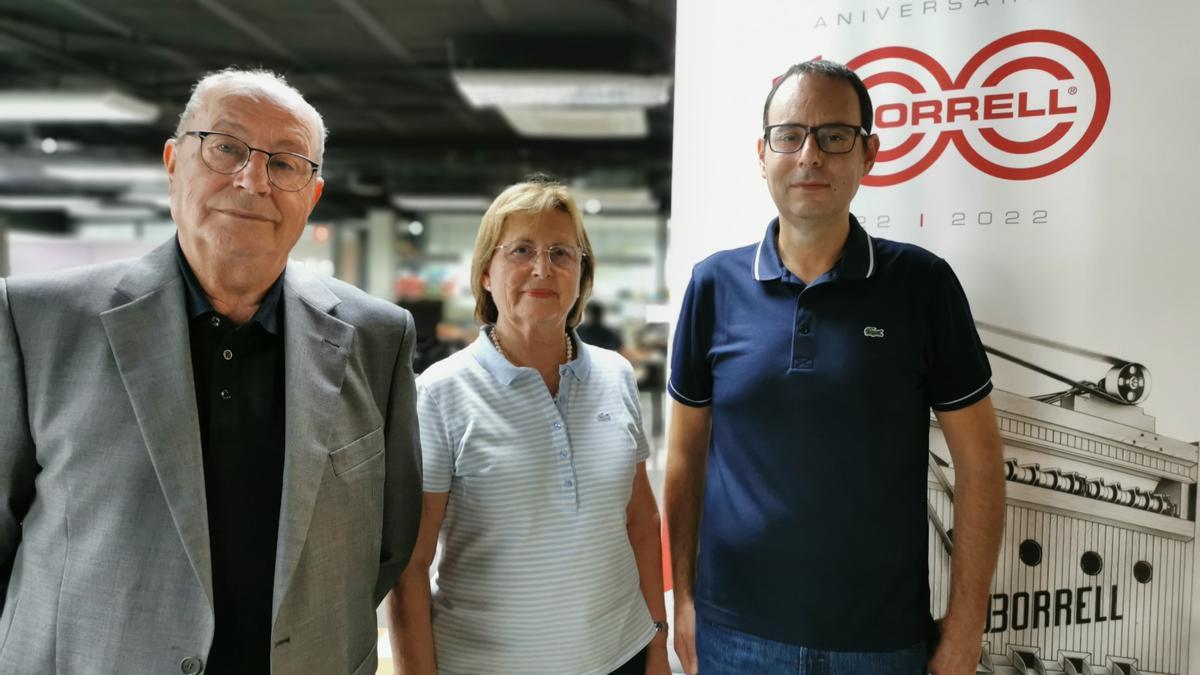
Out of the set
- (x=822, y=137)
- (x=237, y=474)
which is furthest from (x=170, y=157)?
(x=822, y=137)

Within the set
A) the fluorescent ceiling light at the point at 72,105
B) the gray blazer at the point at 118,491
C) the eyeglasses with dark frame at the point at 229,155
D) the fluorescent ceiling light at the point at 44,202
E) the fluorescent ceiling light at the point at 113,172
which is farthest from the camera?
the fluorescent ceiling light at the point at 44,202

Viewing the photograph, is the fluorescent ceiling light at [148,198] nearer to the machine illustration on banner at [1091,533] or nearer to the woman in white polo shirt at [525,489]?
the woman in white polo shirt at [525,489]

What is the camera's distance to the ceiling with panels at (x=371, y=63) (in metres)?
6.36

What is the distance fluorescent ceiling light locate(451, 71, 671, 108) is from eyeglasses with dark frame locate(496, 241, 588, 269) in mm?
4860

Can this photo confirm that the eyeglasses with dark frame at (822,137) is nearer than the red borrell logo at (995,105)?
Yes

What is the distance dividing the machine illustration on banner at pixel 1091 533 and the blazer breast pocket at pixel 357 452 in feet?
4.25

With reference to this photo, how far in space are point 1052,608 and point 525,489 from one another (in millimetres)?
1212

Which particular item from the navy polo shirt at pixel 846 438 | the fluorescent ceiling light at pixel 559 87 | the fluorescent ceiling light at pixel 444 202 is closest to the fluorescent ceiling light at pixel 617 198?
the fluorescent ceiling light at pixel 444 202

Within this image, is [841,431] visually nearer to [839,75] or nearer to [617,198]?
[839,75]

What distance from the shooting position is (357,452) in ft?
4.48

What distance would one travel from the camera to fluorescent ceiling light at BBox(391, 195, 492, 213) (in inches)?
531

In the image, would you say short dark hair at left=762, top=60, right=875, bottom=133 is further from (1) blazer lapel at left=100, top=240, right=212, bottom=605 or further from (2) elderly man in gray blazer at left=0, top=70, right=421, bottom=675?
(1) blazer lapel at left=100, top=240, right=212, bottom=605

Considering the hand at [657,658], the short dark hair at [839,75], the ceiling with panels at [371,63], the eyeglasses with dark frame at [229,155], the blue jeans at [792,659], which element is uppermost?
the ceiling with panels at [371,63]

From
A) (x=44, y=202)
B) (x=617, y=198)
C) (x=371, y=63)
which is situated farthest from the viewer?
(x=44, y=202)
